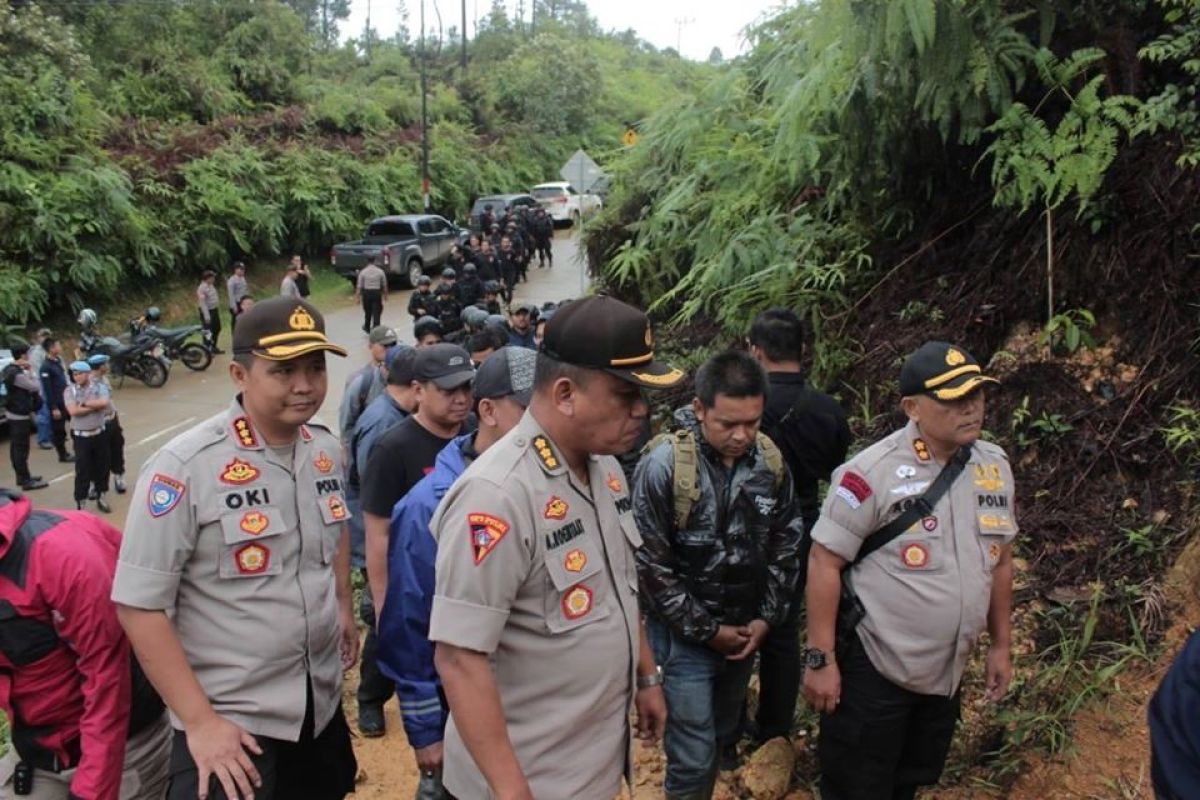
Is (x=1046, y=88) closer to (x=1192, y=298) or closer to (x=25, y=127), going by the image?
(x=1192, y=298)

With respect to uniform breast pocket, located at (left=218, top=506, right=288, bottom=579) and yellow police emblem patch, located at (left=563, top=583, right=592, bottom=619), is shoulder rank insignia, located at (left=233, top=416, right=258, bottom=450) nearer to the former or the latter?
uniform breast pocket, located at (left=218, top=506, right=288, bottom=579)

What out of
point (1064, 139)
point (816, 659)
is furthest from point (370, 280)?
point (816, 659)

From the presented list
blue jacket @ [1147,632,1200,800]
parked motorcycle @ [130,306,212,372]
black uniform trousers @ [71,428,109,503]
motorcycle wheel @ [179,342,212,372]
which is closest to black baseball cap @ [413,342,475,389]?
blue jacket @ [1147,632,1200,800]

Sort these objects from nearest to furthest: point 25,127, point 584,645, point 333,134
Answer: point 584,645, point 25,127, point 333,134

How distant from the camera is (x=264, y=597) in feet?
8.30

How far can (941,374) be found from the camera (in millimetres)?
2910

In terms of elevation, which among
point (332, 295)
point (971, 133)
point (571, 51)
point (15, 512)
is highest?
point (571, 51)

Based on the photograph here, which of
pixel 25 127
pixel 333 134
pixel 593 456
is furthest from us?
pixel 333 134

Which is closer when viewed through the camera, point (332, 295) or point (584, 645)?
point (584, 645)

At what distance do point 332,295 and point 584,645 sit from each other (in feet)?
69.6

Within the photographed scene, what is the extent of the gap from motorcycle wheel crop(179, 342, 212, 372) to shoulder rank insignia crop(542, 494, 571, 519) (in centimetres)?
1422

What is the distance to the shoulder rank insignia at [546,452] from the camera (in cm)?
208

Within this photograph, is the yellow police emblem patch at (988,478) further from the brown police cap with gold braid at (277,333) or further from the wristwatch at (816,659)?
the brown police cap with gold braid at (277,333)

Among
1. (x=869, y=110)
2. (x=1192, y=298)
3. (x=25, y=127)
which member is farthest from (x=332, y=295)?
(x=1192, y=298)
